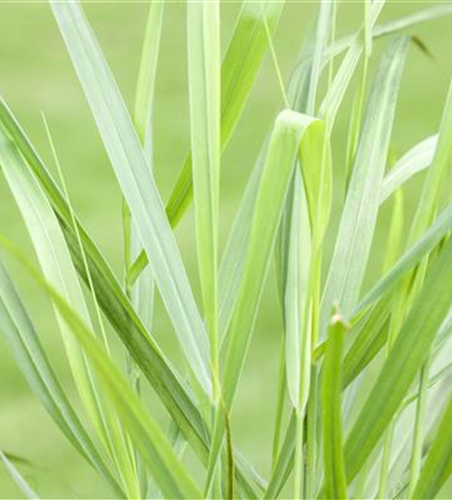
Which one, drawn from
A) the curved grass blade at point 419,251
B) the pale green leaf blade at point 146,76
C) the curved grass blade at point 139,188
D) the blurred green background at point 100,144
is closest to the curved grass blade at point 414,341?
the curved grass blade at point 419,251

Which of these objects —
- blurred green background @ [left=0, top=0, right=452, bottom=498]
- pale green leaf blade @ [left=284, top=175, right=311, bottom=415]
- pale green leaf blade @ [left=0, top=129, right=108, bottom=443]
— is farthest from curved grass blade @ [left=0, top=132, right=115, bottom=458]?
blurred green background @ [left=0, top=0, right=452, bottom=498]

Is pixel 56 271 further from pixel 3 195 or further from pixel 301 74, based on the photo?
pixel 3 195

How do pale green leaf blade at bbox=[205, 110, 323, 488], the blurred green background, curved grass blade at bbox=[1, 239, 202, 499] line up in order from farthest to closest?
the blurred green background
pale green leaf blade at bbox=[205, 110, 323, 488]
curved grass blade at bbox=[1, 239, 202, 499]

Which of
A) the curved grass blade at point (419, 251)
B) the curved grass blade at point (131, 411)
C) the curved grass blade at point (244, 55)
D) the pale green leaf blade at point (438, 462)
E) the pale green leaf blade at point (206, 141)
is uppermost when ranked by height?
the curved grass blade at point (244, 55)

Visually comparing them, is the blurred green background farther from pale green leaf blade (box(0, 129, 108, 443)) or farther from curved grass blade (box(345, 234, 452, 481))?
curved grass blade (box(345, 234, 452, 481))

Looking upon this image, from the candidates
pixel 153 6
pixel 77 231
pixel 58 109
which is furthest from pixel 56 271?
pixel 58 109

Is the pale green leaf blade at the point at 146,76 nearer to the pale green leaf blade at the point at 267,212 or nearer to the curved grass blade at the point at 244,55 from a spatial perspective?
the curved grass blade at the point at 244,55

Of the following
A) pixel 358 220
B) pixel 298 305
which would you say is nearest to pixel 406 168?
pixel 358 220
